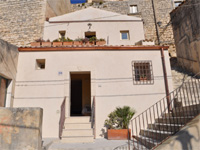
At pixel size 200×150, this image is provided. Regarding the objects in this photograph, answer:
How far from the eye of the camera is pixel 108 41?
10.8m

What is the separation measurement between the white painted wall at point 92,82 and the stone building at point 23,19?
495 centimetres

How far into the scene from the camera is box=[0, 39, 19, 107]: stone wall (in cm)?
626

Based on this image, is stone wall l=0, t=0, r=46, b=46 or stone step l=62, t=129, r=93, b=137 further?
stone wall l=0, t=0, r=46, b=46

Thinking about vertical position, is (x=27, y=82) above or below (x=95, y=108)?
above

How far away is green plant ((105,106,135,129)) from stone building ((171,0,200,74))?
500cm

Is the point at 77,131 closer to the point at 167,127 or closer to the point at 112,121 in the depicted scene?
the point at 112,121

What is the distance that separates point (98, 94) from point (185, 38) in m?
6.83

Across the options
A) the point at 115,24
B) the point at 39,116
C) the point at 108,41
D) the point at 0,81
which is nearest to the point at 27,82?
the point at 0,81

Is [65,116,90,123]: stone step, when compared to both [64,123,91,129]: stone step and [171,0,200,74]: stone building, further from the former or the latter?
[171,0,200,74]: stone building

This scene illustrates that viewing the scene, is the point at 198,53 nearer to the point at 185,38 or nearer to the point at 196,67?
the point at 196,67

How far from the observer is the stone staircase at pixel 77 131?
5.68 m

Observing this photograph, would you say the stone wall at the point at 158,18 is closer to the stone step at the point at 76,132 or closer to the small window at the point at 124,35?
the small window at the point at 124,35

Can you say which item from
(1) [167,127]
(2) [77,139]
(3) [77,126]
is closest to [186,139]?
(1) [167,127]

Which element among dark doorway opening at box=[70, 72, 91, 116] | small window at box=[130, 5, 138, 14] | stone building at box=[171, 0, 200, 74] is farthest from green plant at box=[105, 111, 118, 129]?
small window at box=[130, 5, 138, 14]
